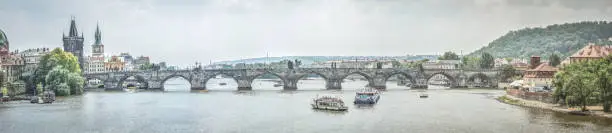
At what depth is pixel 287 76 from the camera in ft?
353

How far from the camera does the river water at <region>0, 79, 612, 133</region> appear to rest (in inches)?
1863

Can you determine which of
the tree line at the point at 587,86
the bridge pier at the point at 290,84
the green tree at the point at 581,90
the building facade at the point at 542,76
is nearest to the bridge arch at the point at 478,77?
the bridge pier at the point at 290,84

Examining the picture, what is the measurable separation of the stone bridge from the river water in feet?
102

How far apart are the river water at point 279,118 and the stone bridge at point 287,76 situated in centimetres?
3102

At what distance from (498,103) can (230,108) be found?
1001 inches

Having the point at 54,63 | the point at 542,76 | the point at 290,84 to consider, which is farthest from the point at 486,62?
the point at 54,63

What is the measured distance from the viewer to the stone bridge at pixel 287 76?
104 m

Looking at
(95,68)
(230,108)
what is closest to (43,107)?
(230,108)

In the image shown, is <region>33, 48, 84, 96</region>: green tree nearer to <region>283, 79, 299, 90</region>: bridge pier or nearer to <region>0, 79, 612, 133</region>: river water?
<region>0, 79, 612, 133</region>: river water

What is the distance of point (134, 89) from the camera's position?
102562 millimetres

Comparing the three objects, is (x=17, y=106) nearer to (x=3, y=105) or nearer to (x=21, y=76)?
(x=3, y=105)

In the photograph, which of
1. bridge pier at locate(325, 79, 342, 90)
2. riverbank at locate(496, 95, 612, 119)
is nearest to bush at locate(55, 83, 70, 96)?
bridge pier at locate(325, 79, 342, 90)

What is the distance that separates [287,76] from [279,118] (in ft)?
171

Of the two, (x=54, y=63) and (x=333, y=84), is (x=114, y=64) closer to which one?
(x=333, y=84)
